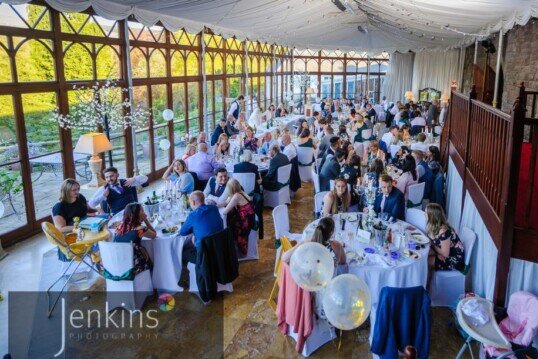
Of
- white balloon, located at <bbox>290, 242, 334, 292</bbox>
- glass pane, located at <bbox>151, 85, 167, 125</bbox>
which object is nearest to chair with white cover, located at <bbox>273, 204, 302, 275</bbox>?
white balloon, located at <bbox>290, 242, 334, 292</bbox>

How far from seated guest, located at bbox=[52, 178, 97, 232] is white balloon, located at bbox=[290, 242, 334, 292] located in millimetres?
3361

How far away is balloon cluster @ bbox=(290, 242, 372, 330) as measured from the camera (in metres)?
2.62

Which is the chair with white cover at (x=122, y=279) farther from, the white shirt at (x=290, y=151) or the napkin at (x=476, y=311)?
the white shirt at (x=290, y=151)

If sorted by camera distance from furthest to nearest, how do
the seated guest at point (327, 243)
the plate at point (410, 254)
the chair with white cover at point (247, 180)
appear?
the chair with white cover at point (247, 180)
the plate at point (410, 254)
the seated guest at point (327, 243)

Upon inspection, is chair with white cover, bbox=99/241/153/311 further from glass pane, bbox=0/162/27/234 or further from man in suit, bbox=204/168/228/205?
glass pane, bbox=0/162/27/234

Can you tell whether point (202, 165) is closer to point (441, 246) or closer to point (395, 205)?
point (395, 205)

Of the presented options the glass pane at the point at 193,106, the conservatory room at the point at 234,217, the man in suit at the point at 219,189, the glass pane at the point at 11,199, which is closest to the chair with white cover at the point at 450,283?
the conservatory room at the point at 234,217

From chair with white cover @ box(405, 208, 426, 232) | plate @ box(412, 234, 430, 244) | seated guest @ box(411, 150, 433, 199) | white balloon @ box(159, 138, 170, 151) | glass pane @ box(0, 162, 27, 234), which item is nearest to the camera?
plate @ box(412, 234, 430, 244)

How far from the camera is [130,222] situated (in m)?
4.65

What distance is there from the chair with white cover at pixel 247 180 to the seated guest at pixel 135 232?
253 centimetres

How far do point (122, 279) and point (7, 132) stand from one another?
2993mm

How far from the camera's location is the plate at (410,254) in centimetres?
425

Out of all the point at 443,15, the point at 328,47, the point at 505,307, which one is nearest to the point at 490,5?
the point at 443,15

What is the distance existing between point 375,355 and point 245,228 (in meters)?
2.35
